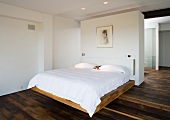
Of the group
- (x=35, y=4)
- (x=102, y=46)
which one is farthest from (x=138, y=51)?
(x=35, y=4)

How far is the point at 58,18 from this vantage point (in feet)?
16.5

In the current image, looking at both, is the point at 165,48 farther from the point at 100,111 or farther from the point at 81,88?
the point at 81,88

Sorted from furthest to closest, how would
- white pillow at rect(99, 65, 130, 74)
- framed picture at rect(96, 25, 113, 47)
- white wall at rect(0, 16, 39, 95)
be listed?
framed picture at rect(96, 25, 113, 47)
white pillow at rect(99, 65, 130, 74)
white wall at rect(0, 16, 39, 95)

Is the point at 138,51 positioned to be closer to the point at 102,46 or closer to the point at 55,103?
the point at 102,46

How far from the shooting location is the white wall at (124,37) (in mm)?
4031

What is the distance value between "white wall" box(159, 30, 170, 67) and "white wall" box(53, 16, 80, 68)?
5993 mm

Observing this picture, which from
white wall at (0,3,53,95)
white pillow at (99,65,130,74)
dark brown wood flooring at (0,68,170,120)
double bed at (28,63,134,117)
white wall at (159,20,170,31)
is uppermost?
white wall at (159,20,170,31)

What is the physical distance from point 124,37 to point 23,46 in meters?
3.31

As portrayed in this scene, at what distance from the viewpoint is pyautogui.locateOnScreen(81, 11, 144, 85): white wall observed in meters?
4.03

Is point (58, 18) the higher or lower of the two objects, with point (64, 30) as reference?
higher

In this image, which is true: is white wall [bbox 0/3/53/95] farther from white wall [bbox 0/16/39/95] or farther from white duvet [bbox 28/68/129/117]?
white duvet [bbox 28/68/129/117]

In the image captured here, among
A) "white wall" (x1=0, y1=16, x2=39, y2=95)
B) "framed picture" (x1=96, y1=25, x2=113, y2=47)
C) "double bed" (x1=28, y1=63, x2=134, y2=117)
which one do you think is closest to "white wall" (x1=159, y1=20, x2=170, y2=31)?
"framed picture" (x1=96, y1=25, x2=113, y2=47)

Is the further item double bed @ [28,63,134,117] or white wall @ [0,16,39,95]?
white wall @ [0,16,39,95]

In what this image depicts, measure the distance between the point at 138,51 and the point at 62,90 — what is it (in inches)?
107
